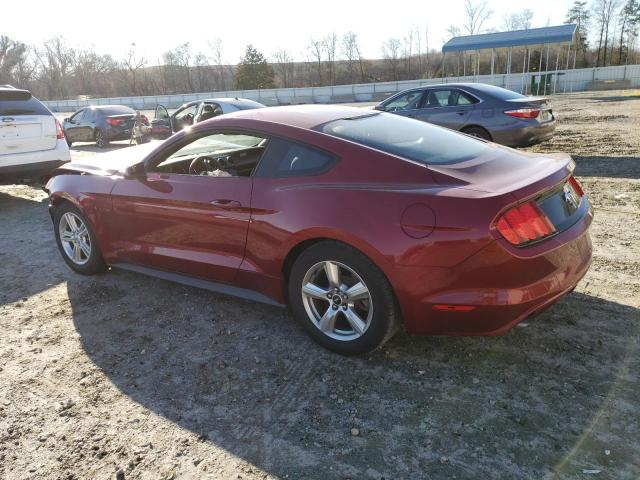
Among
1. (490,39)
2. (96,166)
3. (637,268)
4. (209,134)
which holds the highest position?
(490,39)

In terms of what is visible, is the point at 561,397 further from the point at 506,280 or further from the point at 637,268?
the point at 637,268

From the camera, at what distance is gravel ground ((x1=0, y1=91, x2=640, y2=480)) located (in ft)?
7.82

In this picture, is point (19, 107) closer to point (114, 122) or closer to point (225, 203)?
point (225, 203)

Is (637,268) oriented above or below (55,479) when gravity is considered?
above

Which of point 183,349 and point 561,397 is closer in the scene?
point 561,397

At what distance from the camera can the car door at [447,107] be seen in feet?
31.2

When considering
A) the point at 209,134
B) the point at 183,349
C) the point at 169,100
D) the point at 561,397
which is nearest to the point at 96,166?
the point at 209,134

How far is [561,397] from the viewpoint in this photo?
2.72m

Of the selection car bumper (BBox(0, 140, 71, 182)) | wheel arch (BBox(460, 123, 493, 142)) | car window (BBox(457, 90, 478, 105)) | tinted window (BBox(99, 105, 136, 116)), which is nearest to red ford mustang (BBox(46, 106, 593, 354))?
car bumper (BBox(0, 140, 71, 182))

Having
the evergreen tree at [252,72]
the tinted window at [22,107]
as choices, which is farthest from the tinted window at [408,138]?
the evergreen tree at [252,72]

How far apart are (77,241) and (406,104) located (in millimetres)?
7533

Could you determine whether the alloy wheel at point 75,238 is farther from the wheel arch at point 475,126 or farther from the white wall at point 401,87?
the white wall at point 401,87

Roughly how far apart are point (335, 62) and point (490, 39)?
40.4 meters

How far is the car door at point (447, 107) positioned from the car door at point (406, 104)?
4.9 inches
